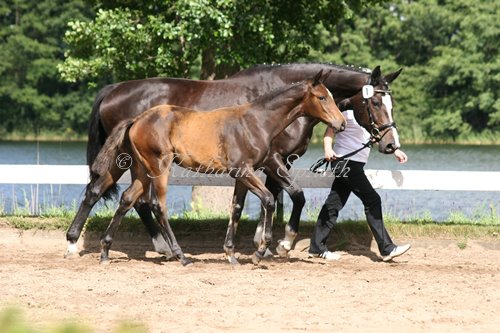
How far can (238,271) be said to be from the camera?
28.7 feet

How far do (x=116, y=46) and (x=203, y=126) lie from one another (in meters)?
5.23

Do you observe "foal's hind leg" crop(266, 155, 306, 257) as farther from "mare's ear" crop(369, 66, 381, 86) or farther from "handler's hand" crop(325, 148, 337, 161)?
"mare's ear" crop(369, 66, 381, 86)

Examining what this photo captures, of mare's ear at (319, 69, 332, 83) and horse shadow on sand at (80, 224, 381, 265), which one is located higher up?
mare's ear at (319, 69, 332, 83)

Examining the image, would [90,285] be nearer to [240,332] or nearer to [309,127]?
[240,332]

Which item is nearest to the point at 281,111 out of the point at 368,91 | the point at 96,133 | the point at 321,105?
the point at 321,105

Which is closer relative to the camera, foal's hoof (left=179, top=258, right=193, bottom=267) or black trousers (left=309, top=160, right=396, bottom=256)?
foal's hoof (left=179, top=258, right=193, bottom=267)

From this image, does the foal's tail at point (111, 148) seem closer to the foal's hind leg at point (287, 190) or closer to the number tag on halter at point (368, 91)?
the foal's hind leg at point (287, 190)

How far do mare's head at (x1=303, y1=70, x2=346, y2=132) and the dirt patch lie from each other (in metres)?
1.50

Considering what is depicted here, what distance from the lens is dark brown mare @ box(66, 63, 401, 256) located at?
9531 mm

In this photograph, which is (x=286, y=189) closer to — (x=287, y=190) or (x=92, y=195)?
(x=287, y=190)

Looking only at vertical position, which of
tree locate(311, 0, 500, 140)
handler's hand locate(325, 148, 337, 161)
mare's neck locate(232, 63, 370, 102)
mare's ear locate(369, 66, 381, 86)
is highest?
mare's ear locate(369, 66, 381, 86)

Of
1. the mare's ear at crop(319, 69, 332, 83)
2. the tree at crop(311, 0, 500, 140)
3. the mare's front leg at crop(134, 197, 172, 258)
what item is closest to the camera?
the mare's ear at crop(319, 69, 332, 83)

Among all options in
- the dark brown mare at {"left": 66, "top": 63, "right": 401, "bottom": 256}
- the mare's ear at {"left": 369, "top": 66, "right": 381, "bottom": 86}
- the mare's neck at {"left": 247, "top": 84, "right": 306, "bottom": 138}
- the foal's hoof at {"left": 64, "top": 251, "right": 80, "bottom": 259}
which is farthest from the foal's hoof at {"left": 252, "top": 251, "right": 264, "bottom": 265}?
the mare's ear at {"left": 369, "top": 66, "right": 381, "bottom": 86}

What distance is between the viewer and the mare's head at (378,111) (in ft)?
30.6
